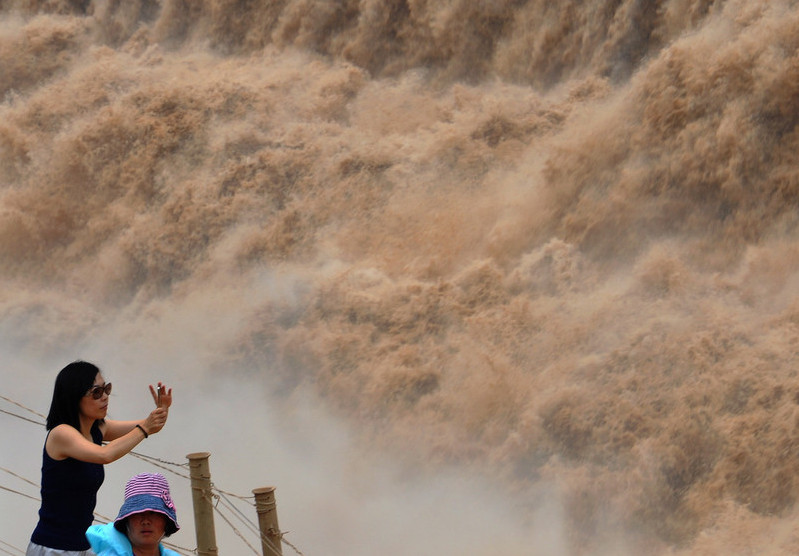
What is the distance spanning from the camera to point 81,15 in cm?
1347

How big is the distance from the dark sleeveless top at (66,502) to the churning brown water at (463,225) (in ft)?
16.2

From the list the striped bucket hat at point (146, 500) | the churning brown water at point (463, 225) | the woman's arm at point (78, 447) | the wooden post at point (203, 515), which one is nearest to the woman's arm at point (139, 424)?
the woman's arm at point (78, 447)

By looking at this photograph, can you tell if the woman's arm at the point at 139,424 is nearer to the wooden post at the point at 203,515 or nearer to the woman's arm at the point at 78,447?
the woman's arm at the point at 78,447

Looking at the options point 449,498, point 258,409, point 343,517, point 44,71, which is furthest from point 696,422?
point 44,71

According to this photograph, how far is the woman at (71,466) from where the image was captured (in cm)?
285

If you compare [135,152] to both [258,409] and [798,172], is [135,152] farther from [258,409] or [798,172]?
[798,172]

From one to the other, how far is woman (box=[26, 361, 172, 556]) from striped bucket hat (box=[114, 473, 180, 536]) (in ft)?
0.59

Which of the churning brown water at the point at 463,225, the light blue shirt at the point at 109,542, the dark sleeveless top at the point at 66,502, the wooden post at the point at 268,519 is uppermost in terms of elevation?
the churning brown water at the point at 463,225

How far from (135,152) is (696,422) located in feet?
23.0

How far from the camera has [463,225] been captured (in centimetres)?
984

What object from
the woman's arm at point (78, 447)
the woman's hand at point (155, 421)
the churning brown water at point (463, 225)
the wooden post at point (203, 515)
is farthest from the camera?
the churning brown water at point (463, 225)

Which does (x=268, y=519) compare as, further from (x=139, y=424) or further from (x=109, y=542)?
(x=109, y=542)

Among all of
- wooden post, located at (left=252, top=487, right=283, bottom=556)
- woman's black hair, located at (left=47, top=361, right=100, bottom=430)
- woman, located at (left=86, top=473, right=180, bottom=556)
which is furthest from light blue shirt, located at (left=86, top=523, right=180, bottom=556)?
wooden post, located at (left=252, top=487, right=283, bottom=556)

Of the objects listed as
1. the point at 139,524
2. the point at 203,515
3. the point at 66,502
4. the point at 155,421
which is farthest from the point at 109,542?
the point at 203,515
